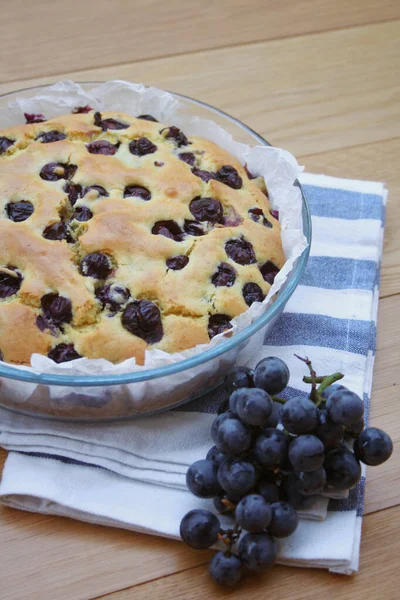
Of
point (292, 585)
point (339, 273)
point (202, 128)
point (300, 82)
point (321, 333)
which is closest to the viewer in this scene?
point (292, 585)

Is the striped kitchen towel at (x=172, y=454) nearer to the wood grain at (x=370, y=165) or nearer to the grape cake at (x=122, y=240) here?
the grape cake at (x=122, y=240)

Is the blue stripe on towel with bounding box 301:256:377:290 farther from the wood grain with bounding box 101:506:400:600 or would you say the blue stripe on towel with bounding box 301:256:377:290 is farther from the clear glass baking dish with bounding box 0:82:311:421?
the wood grain with bounding box 101:506:400:600

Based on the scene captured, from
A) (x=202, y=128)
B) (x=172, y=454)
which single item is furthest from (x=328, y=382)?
(x=202, y=128)

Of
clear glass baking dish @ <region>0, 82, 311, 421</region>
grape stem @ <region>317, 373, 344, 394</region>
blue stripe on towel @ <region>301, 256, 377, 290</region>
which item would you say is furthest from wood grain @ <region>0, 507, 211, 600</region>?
blue stripe on towel @ <region>301, 256, 377, 290</region>

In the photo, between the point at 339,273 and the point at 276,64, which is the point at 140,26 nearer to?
the point at 276,64

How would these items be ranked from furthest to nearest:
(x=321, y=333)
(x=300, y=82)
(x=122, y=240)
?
(x=300, y=82), (x=321, y=333), (x=122, y=240)

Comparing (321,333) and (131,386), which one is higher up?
(131,386)

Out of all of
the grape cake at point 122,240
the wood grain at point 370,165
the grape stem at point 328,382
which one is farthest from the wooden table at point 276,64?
the grape cake at point 122,240
